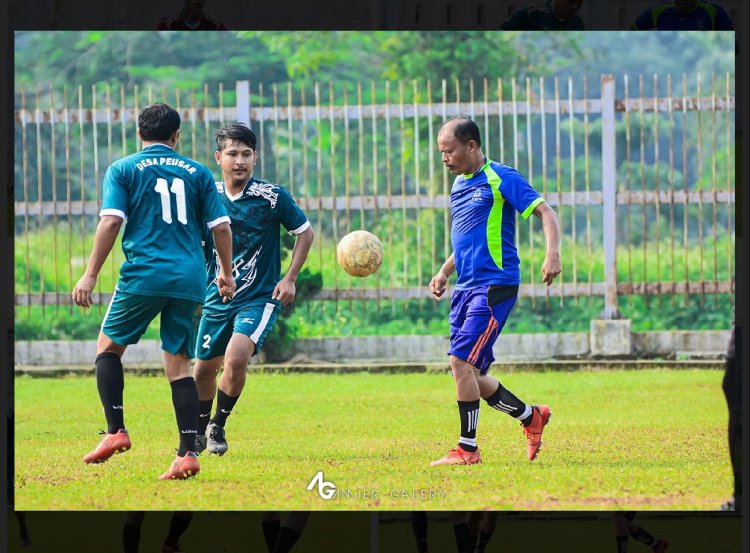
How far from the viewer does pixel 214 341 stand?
667 centimetres

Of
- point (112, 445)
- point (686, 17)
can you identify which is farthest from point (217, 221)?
point (686, 17)

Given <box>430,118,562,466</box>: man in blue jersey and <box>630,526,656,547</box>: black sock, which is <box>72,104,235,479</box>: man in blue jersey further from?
<box>630,526,656,547</box>: black sock

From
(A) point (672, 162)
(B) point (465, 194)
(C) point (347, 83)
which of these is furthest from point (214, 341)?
(A) point (672, 162)

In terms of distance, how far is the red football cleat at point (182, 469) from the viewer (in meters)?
6.26

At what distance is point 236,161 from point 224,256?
25.6 inches

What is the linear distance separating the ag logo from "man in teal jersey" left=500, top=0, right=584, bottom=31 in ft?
8.06

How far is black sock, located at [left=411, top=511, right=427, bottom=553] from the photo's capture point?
6.82 metres

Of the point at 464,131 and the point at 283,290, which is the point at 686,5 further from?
the point at 283,290

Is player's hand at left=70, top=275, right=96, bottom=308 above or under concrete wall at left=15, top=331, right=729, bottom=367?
above

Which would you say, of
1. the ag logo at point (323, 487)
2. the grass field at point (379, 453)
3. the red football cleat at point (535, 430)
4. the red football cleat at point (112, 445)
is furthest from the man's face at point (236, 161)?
the red football cleat at point (535, 430)

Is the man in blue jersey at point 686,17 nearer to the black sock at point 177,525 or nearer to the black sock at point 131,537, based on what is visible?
the black sock at point 177,525

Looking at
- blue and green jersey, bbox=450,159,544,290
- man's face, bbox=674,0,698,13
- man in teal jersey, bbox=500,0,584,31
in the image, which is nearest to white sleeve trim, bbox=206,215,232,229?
blue and green jersey, bbox=450,159,544,290

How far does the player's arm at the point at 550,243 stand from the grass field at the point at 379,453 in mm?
949

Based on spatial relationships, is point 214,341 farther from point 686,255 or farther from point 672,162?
point 672,162
